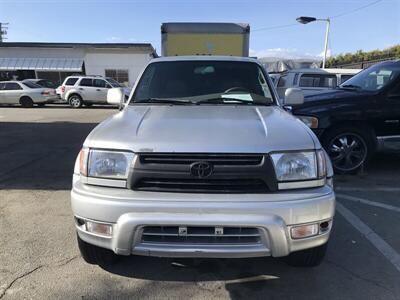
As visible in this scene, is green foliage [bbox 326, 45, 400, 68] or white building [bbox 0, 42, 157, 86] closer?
green foliage [bbox 326, 45, 400, 68]

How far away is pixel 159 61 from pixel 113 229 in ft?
8.66

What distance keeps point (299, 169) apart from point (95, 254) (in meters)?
1.78

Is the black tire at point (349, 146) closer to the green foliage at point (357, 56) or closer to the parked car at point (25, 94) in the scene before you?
the parked car at point (25, 94)

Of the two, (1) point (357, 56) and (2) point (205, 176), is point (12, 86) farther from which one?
(1) point (357, 56)

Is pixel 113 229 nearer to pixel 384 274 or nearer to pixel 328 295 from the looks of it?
pixel 328 295

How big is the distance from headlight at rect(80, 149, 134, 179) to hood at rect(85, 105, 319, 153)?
5 cm

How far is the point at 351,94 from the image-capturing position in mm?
6961

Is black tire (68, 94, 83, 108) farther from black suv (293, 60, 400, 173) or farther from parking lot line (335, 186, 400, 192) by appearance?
parking lot line (335, 186, 400, 192)

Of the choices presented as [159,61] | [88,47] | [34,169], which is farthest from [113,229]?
[88,47]

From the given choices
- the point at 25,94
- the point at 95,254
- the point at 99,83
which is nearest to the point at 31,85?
the point at 25,94

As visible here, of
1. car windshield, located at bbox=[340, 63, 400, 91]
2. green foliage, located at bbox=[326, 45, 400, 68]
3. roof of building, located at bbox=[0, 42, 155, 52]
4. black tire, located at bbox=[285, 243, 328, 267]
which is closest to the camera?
black tire, located at bbox=[285, 243, 328, 267]

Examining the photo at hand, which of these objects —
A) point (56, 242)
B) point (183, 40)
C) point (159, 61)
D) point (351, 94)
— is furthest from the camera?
point (183, 40)

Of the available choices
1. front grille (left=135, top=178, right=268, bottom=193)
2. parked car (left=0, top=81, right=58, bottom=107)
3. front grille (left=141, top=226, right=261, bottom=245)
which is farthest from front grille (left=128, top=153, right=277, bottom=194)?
parked car (left=0, top=81, right=58, bottom=107)

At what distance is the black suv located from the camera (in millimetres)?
6723
